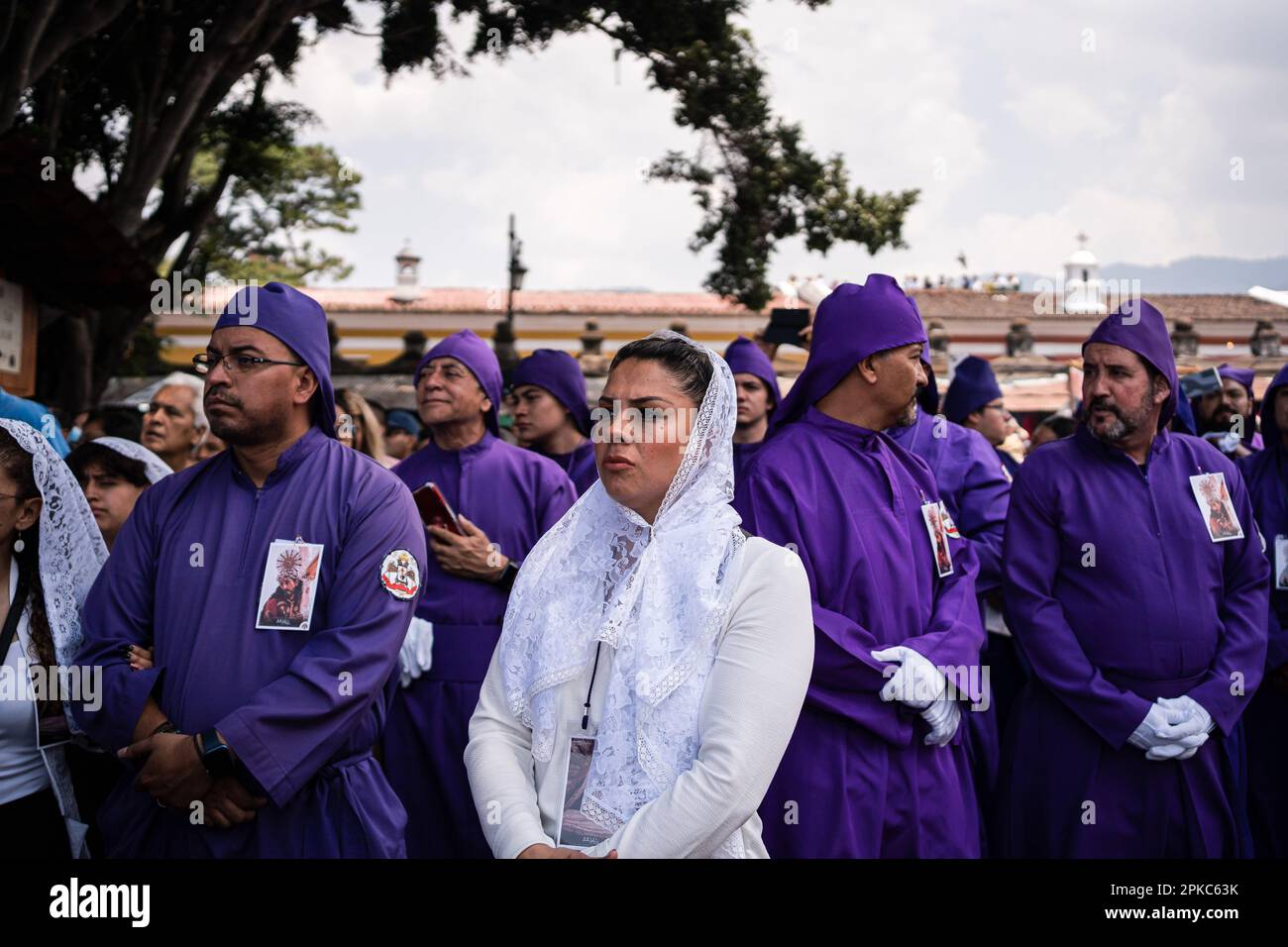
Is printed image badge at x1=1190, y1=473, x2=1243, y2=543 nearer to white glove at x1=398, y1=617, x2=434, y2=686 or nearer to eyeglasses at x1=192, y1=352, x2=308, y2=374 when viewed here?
white glove at x1=398, y1=617, x2=434, y2=686

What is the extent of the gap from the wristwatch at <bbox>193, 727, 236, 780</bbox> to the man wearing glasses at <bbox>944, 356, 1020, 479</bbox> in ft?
15.8

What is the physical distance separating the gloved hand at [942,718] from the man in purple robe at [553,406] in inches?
110

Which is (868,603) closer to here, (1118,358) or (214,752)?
(1118,358)

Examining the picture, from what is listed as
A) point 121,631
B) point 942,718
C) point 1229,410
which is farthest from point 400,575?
point 1229,410

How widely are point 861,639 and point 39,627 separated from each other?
228 cm

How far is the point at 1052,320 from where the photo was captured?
3195 centimetres

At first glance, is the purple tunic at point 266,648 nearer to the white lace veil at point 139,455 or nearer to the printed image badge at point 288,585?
the printed image badge at point 288,585

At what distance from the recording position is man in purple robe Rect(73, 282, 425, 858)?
3150mm

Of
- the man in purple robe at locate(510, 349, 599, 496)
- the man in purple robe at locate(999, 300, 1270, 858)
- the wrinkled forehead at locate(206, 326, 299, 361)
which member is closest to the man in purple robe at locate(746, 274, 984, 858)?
the man in purple robe at locate(999, 300, 1270, 858)

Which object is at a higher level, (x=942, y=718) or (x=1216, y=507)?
(x=1216, y=507)

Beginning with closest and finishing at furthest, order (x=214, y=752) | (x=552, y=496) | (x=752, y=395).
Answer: (x=214, y=752) < (x=552, y=496) < (x=752, y=395)

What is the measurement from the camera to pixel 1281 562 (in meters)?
4.91

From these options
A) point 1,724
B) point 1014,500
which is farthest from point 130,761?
point 1014,500
